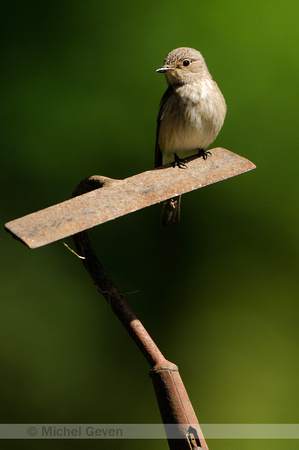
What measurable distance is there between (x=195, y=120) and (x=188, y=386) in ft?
5.35

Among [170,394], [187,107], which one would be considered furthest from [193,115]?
[170,394]

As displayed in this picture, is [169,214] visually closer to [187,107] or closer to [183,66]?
[187,107]

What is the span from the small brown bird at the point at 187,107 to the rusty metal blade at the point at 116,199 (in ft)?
4.96

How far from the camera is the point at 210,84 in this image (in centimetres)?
349

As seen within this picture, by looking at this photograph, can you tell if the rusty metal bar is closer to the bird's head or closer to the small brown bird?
the small brown bird

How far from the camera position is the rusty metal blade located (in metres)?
1.47

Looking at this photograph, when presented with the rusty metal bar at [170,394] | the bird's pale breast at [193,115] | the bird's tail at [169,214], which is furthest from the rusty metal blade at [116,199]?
the bird's tail at [169,214]

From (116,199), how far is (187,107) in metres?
1.93

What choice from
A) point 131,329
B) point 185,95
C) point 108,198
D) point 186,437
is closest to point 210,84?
point 185,95

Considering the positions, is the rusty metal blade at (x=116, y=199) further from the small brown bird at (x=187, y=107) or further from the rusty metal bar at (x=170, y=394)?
the small brown bird at (x=187, y=107)

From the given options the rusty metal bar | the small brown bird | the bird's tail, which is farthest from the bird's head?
the rusty metal bar

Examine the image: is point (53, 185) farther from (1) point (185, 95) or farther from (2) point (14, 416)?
(2) point (14, 416)

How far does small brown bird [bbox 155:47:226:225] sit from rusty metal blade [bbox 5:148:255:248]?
1.51 meters

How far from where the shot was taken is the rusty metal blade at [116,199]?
4.82 feet
